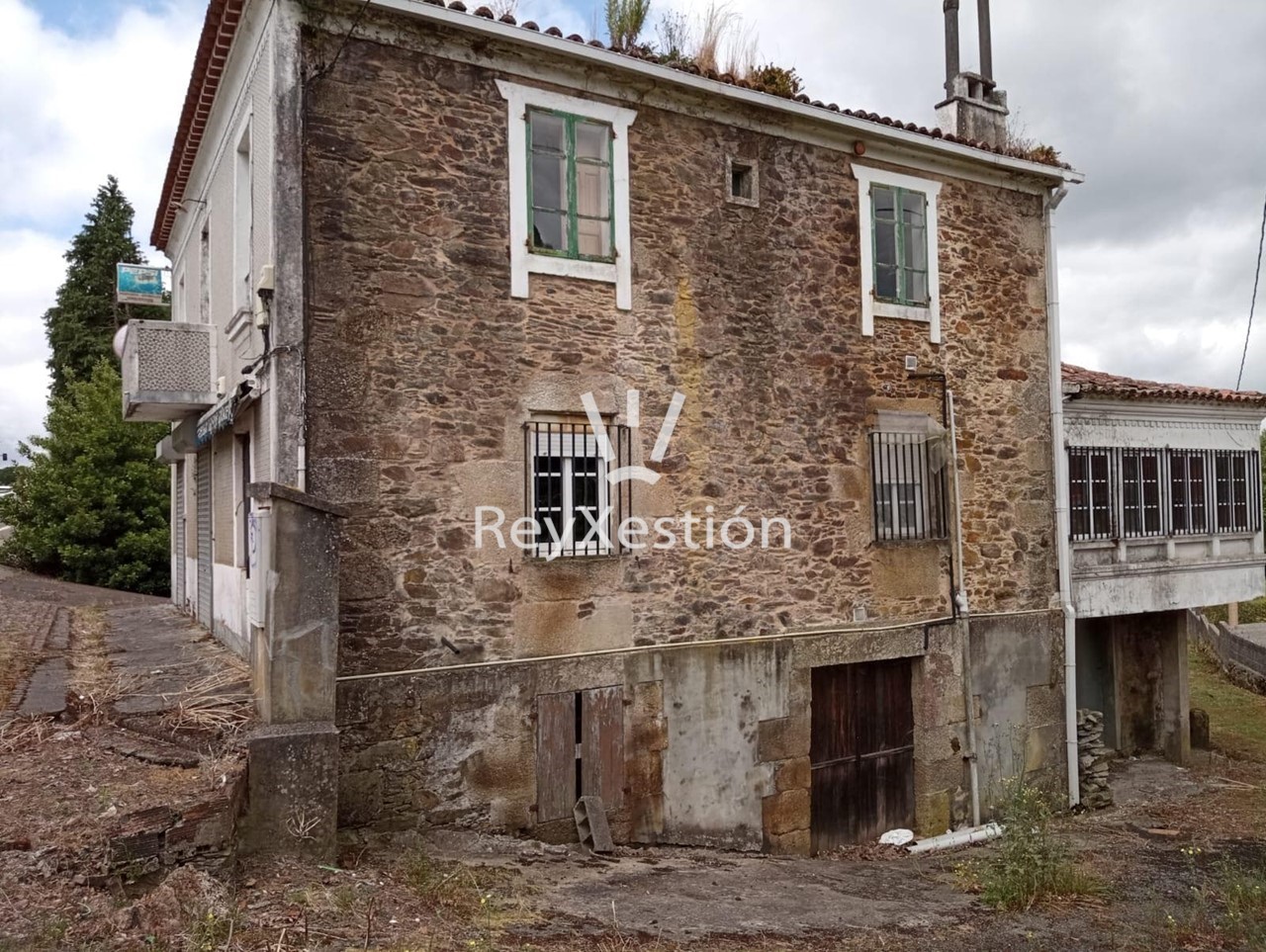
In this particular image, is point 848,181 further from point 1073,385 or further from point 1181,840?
point 1181,840

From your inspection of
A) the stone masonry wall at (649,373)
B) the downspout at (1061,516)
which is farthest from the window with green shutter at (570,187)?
the downspout at (1061,516)

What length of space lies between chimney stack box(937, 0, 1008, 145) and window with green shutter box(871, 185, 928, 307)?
1.75 meters

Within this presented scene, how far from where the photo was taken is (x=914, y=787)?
11.0m

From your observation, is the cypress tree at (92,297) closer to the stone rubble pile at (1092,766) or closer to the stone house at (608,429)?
the stone house at (608,429)

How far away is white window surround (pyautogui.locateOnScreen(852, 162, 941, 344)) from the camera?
10680 mm

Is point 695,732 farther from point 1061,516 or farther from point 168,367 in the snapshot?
point 168,367

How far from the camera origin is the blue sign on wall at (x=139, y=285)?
13.1m

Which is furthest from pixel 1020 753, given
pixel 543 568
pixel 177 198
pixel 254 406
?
pixel 177 198

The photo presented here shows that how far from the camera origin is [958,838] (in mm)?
10703

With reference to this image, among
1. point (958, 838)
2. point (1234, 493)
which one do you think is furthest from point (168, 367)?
point (1234, 493)

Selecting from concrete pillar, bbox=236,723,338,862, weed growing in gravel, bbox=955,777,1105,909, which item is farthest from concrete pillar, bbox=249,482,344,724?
weed growing in gravel, bbox=955,777,1105,909

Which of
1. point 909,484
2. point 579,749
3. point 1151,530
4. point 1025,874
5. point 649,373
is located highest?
point 649,373

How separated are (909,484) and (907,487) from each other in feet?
0.15

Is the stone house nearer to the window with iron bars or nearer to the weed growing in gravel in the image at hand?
the window with iron bars
